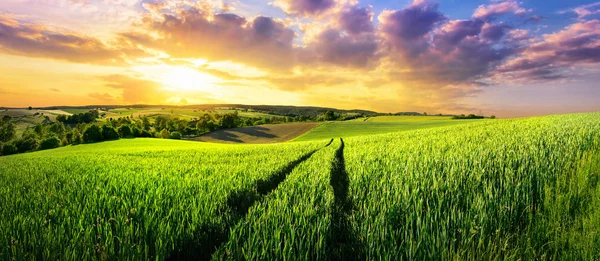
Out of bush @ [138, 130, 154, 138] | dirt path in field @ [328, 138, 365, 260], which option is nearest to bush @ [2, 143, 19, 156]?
bush @ [138, 130, 154, 138]

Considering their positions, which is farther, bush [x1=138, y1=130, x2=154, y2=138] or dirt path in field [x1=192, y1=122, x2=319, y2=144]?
bush [x1=138, y1=130, x2=154, y2=138]

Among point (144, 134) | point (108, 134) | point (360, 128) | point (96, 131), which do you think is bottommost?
point (144, 134)

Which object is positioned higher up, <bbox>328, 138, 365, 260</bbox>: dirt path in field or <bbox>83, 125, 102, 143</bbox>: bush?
<bbox>328, 138, 365, 260</bbox>: dirt path in field

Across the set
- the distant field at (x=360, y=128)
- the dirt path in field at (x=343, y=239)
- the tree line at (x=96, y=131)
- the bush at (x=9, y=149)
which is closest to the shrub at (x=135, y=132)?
the tree line at (x=96, y=131)

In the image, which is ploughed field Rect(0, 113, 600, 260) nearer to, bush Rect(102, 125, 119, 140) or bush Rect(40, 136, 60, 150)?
bush Rect(102, 125, 119, 140)

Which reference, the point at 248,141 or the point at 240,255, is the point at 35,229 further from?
the point at 248,141

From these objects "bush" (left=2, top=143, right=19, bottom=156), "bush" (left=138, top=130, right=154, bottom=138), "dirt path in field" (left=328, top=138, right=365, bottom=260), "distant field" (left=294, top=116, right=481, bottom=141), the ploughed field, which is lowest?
"bush" (left=2, top=143, right=19, bottom=156)

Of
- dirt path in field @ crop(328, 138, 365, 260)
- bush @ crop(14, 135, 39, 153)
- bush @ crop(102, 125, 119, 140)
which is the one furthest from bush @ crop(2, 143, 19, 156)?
dirt path in field @ crop(328, 138, 365, 260)

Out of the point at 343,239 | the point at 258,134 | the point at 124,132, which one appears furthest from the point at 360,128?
the point at 124,132

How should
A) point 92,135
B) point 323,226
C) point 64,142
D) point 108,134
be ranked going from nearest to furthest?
point 323,226 → point 92,135 → point 108,134 → point 64,142

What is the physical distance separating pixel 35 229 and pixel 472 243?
4.98 metres

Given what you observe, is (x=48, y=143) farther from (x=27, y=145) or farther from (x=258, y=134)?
(x=258, y=134)

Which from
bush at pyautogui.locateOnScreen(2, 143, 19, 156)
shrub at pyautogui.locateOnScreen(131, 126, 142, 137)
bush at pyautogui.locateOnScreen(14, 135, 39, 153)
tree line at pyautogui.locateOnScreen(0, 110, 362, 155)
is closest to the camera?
tree line at pyautogui.locateOnScreen(0, 110, 362, 155)

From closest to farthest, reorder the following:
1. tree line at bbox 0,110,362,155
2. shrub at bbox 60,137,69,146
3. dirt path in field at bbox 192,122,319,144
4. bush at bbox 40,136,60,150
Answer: tree line at bbox 0,110,362,155
dirt path in field at bbox 192,122,319,144
bush at bbox 40,136,60,150
shrub at bbox 60,137,69,146
